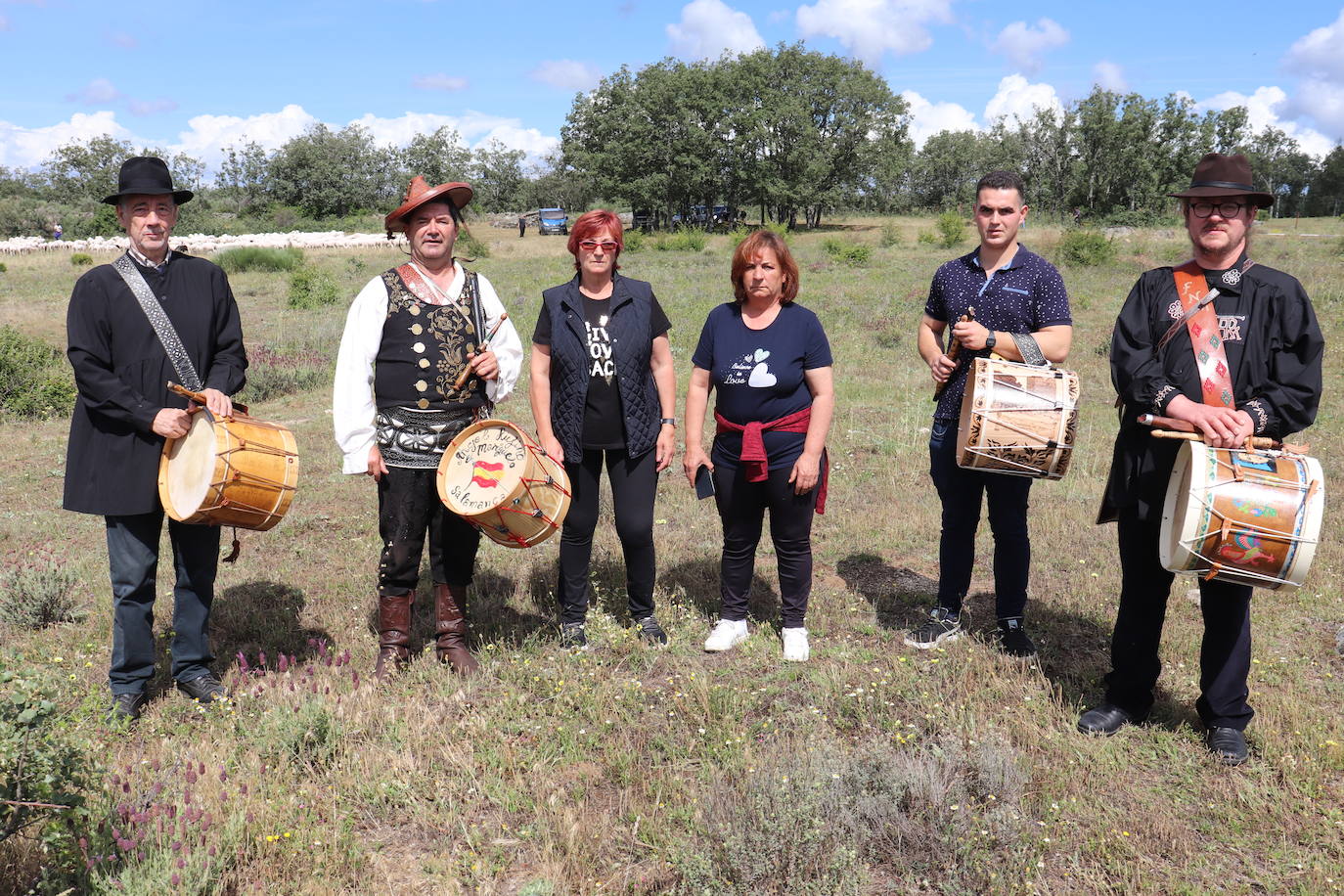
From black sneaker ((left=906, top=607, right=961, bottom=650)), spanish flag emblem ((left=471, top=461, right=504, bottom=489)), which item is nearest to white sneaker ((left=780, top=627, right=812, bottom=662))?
black sneaker ((left=906, top=607, right=961, bottom=650))

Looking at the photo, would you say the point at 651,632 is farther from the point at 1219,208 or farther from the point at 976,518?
the point at 1219,208

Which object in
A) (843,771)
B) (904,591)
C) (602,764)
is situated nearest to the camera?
(843,771)

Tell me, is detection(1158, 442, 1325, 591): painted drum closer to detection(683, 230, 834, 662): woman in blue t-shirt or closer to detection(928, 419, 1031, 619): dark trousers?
detection(928, 419, 1031, 619): dark trousers

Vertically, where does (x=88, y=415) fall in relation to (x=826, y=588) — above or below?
above

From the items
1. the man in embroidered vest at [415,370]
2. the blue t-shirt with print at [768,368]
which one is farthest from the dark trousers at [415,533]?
the blue t-shirt with print at [768,368]

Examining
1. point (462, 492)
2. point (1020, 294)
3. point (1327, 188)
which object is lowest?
point (462, 492)

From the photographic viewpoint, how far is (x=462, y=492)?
399cm

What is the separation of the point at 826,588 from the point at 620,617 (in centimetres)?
140

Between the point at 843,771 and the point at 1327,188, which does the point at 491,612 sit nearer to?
the point at 843,771

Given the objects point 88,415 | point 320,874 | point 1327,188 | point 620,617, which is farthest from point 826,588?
point 1327,188

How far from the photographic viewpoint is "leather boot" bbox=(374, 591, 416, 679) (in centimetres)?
450

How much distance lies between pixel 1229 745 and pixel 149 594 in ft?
15.3

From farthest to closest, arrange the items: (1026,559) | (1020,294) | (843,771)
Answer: (1026,559), (1020,294), (843,771)

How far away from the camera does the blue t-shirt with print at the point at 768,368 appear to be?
441 centimetres
